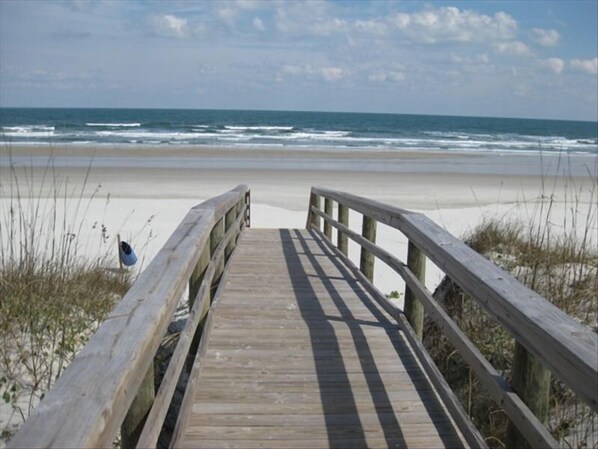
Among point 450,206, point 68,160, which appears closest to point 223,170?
point 68,160

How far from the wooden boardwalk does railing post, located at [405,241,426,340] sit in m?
0.17

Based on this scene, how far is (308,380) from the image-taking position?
3.19 meters

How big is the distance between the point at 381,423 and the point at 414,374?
0.62m

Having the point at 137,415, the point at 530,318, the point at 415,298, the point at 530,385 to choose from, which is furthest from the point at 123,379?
the point at 415,298

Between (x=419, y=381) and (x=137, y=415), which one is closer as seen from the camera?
(x=137, y=415)

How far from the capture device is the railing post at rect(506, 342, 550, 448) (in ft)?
6.24

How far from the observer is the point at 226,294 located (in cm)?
495

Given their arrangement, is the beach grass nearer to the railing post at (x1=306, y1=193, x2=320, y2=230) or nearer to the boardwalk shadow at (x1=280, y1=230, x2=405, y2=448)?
the boardwalk shadow at (x1=280, y1=230, x2=405, y2=448)

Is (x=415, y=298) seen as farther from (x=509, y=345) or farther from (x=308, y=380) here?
(x=308, y=380)

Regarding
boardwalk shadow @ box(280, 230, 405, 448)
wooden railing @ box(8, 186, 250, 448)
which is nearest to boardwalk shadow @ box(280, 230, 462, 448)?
boardwalk shadow @ box(280, 230, 405, 448)

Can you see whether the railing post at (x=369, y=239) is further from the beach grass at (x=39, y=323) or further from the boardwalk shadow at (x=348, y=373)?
the beach grass at (x=39, y=323)

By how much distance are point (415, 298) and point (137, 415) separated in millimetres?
2191

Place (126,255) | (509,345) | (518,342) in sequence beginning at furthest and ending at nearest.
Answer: (126,255), (509,345), (518,342)

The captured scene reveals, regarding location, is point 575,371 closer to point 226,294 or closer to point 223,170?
point 226,294
